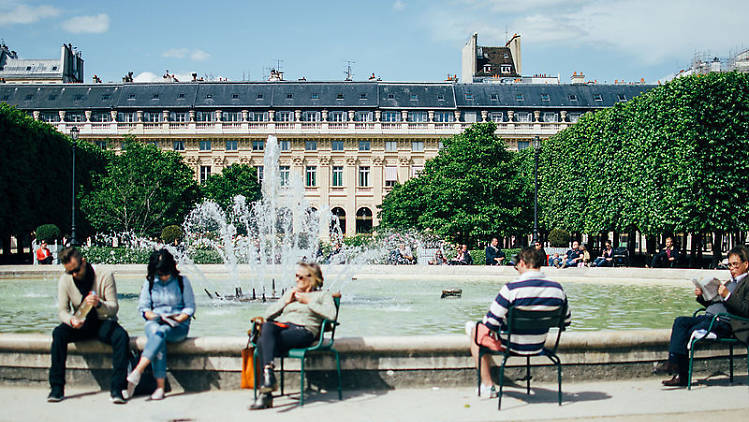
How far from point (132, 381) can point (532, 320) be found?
11.7 ft

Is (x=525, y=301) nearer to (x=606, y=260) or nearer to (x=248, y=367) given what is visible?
(x=248, y=367)

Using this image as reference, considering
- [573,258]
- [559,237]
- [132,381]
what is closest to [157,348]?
[132,381]

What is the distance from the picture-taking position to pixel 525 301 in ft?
21.0

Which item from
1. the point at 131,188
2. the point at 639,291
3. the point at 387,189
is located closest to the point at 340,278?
the point at 639,291

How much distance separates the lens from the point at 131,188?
157 ft

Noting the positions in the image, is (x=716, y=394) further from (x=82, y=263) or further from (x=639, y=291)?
(x=639, y=291)

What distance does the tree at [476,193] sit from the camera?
43.0m

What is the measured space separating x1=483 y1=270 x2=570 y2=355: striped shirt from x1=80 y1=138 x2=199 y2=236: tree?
143 feet

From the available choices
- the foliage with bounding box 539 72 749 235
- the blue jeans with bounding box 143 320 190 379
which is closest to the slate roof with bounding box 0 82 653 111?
the foliage with bounding box 539 72 749 235

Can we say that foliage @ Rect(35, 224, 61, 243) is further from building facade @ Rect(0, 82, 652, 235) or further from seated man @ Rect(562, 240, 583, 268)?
building facade @ Rect(0, 82, 652, 235)

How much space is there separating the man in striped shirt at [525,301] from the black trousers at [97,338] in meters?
3.18

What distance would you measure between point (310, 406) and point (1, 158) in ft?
122

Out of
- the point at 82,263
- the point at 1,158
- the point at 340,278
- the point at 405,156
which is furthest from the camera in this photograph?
the point at 405,156

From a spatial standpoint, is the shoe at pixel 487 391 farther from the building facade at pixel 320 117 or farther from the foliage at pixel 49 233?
the building facade at pixel 320 117
